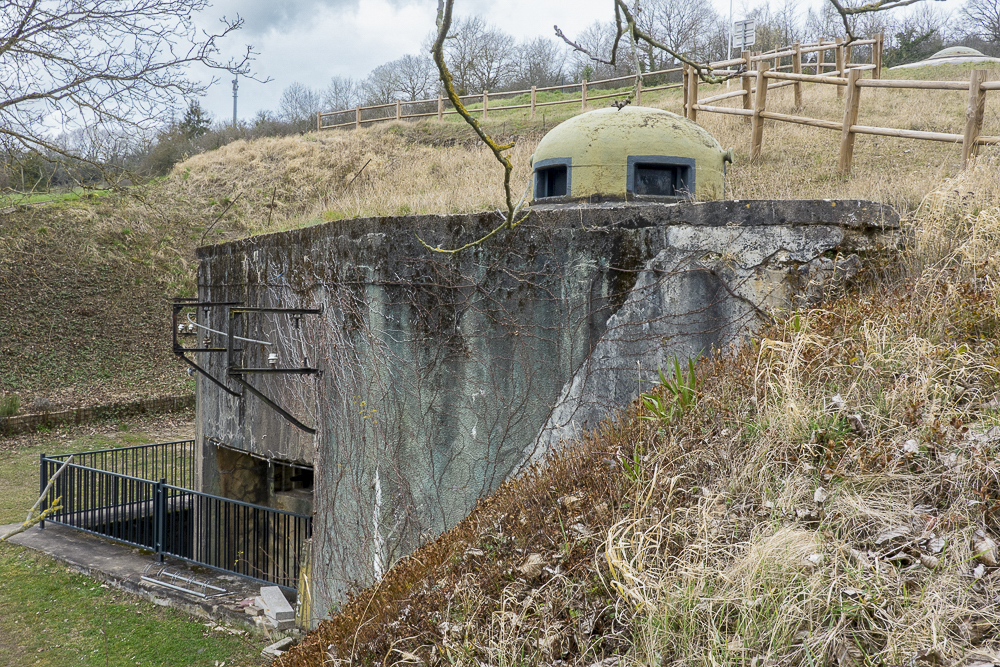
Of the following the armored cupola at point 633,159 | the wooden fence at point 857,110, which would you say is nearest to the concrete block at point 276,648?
the armored cupola at point 633,159

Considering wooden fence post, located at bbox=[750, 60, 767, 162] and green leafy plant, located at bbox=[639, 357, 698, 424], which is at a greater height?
wooden fence post, located at bbox=[750, 60, 767, 162]

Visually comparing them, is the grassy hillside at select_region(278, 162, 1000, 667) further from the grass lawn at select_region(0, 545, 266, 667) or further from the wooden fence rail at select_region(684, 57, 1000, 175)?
the grass lawn at select_region(0, 545, 266, 667)

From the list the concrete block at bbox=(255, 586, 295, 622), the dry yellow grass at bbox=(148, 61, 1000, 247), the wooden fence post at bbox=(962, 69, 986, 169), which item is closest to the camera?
the wooden fence post at bbox=(962, 69, 986, 169)

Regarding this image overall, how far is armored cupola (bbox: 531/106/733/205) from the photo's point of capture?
7.30m

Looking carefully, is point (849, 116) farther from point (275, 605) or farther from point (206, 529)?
point (206, 529)

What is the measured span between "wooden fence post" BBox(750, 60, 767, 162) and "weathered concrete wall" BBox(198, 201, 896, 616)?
5.58 metres

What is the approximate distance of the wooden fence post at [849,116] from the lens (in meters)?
7.84

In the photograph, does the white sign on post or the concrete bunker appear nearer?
the concrete bunker

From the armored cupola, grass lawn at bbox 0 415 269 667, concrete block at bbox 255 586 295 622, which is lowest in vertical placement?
grass lawn at bbox 0 415 269 667

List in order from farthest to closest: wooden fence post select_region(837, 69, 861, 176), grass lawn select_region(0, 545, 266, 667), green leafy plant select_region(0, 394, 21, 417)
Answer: green leafy plant select_region(0, 394, 21, 417), grass lawn select_region(0, 545, 266, 667), wooden fence post select_region(837, 69, 861, 176)

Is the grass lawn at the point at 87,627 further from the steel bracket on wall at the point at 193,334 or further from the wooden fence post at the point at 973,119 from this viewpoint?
the wooden fence post at the point at 973,119

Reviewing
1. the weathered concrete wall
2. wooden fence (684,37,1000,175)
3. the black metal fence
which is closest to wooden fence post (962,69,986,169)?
wooden fence (684,37,1000,175)

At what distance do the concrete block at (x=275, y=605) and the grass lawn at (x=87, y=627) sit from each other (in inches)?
13.1

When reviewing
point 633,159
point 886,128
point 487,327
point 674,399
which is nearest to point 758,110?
point 886,128
